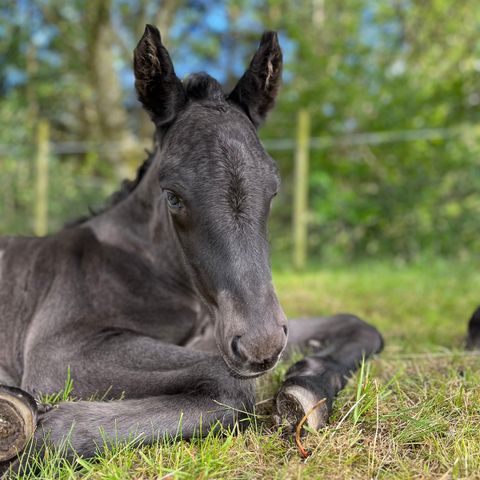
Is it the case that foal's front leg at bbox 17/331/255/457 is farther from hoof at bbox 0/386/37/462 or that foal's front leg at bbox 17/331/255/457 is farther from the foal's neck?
the foal's neck

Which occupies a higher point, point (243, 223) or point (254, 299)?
point (243, 223)

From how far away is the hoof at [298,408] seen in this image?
251 cm

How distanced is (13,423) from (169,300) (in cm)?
128

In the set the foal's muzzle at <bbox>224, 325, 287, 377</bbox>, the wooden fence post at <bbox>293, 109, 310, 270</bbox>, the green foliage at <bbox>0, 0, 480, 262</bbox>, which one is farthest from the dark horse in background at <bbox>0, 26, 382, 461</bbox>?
the green foliage at <bbox>0, 0, 480, 262</bbox>

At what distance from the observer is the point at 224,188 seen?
8.56 feet

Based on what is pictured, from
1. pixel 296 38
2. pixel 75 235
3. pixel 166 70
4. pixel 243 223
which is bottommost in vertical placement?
pixel 75 235

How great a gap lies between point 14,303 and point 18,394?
4.58 ft

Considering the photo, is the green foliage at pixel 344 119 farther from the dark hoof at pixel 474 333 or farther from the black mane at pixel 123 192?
the black mane at pixel 123 192

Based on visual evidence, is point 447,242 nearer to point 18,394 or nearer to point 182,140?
point 182,140

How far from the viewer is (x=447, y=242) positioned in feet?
35.2

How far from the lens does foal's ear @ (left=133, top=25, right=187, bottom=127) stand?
10.0 feet

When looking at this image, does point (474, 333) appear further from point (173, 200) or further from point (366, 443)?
point (173, 200)

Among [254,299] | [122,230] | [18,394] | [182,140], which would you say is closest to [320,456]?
[254,299]

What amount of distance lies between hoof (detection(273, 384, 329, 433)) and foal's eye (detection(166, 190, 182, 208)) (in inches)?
38.1
